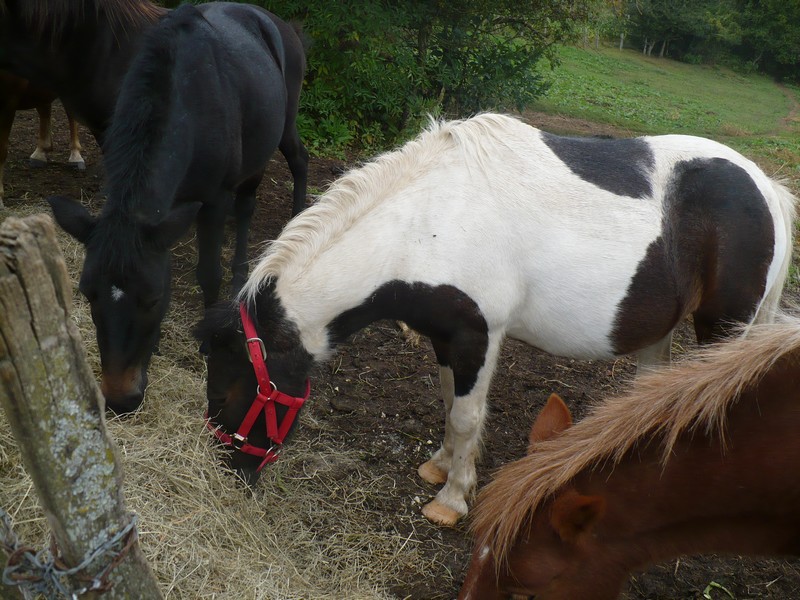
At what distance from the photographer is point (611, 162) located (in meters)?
2.99

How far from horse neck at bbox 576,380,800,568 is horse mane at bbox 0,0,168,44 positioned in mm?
4148

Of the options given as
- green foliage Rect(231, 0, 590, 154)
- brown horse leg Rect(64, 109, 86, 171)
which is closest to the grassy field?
green foliage Rect(231, 0, 590, 154)

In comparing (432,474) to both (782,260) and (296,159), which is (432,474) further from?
(296,159)

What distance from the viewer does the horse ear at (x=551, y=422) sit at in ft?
6.32

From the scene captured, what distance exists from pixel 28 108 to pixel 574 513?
5762mm

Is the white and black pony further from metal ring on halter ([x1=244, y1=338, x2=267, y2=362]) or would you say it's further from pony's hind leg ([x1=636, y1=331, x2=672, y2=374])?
pony's hind leg ([x1=636, y1=331, x2=672, y2=374])

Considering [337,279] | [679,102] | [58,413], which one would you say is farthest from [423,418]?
[679,102]

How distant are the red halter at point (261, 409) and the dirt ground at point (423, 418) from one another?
2.24 ft

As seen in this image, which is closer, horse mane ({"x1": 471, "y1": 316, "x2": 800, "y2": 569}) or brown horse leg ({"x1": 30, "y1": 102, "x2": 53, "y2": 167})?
horse mane ({"x1": 471, "y1": 316, "x2": 800, "y2": 569})

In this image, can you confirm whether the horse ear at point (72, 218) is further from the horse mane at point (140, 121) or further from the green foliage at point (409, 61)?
the green foliage at point (409, 61)

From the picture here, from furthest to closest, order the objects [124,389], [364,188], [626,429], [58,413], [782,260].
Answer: [782,260] < [124,389] < [364,188] < [626,429] < [58,413]

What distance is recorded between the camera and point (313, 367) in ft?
8.98

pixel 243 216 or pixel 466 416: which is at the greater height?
pixel 466 416

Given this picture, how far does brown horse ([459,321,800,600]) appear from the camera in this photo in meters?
1.66
